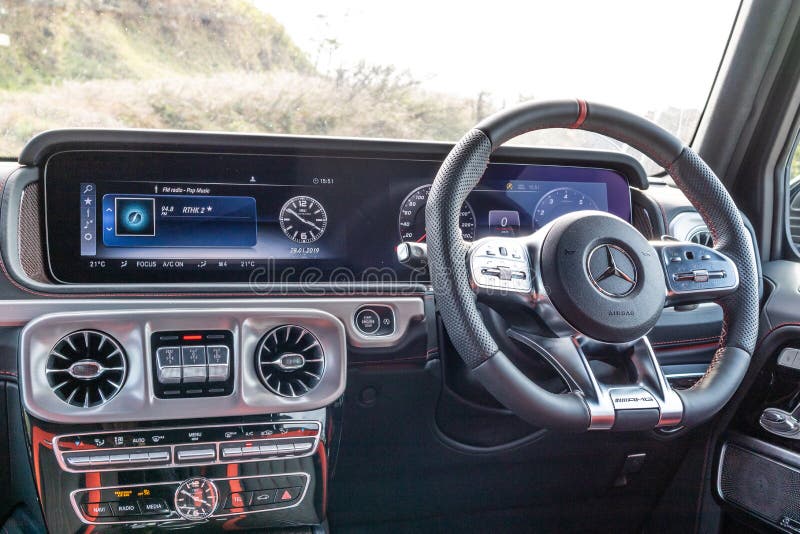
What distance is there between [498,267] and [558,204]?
760mm

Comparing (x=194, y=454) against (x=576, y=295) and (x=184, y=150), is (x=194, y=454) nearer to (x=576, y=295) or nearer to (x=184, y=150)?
(x=184, y=150)

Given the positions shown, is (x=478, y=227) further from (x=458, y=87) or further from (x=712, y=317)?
(x=712, y=317)

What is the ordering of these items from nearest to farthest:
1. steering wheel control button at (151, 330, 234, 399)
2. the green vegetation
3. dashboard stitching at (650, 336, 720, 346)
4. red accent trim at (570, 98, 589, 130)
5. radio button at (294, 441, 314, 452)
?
red accent trim at (570, 98, 589, 130), steering wheel control button at (151, 330, 234, 399), radio button at (294, 441, 314, 452), the green vegetation, dashboard stitching at (650, 336, 720, 346)

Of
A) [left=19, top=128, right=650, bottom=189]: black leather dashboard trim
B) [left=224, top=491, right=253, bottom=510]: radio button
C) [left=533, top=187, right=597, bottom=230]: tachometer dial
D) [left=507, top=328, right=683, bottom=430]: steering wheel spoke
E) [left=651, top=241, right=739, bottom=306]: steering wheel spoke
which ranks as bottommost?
[left=224, top=491, right=253, bottom=510]: radio button

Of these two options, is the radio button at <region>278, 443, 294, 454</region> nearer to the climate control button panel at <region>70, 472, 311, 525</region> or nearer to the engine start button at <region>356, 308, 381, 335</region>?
the climate control button panel at <region>70, 472, 311, 525</region>

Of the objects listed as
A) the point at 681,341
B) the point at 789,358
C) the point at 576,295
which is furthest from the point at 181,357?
the point at 789,358

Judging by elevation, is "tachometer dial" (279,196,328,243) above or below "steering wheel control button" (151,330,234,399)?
above

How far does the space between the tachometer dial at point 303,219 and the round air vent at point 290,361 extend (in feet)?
1.01

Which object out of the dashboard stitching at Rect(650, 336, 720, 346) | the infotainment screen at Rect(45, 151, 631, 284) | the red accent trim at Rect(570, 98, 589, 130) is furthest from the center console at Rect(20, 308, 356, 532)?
the dashboard stitching at Rect(650, 336, 720, 346)

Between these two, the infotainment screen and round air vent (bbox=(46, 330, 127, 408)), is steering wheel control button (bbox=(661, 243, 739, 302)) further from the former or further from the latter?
round air vent (bbox=(46, 330, 127, 408))

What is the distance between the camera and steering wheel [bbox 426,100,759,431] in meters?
1.38

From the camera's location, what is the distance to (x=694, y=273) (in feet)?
5.16

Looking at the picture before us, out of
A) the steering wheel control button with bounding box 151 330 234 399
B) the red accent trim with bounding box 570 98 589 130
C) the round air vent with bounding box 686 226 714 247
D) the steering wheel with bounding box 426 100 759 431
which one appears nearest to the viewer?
the steering wheel with bounding box 426 100 759 431

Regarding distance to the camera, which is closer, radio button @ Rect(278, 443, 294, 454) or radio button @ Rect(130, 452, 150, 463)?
radio button @ Rect(130, 452, 150, 463)
